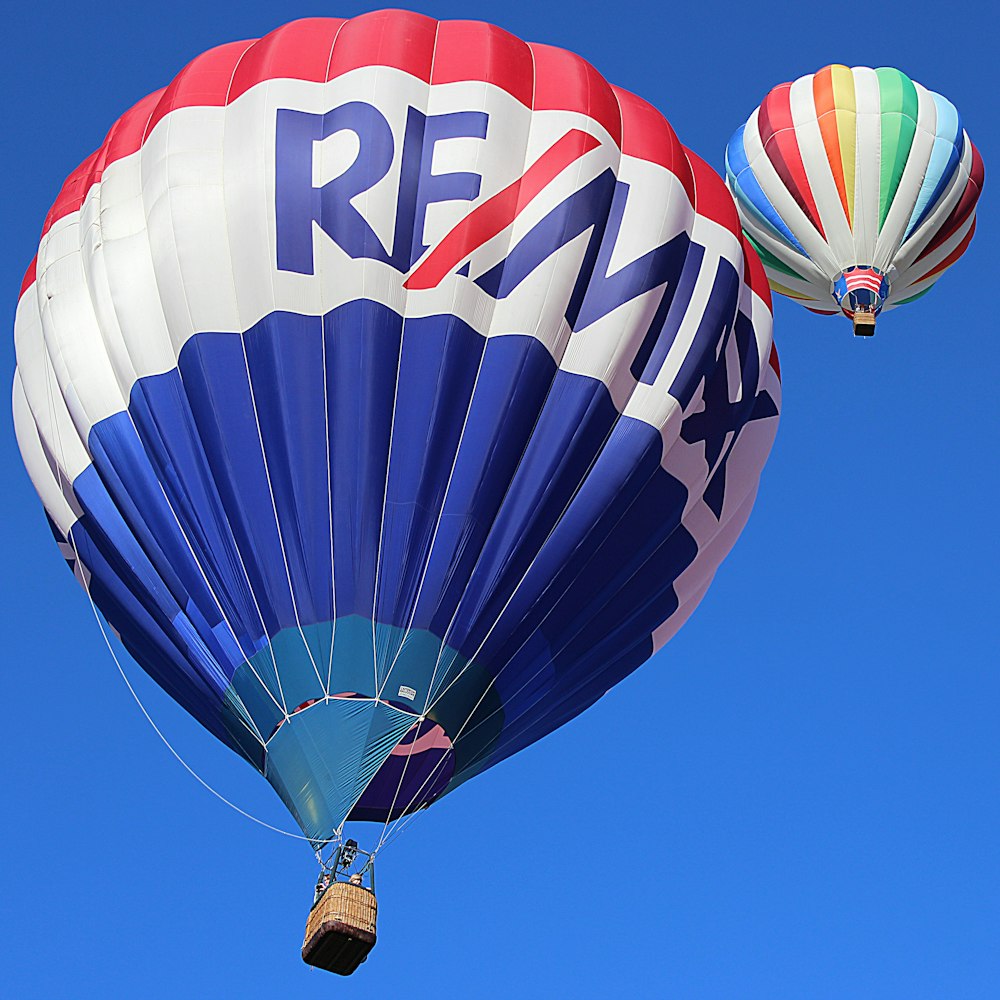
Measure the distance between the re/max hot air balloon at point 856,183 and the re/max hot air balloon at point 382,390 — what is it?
6586mm

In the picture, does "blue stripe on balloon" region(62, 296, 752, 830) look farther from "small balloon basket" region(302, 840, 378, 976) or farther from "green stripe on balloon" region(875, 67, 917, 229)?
"green stripe on balloon" region(875, 67, 917, 229)

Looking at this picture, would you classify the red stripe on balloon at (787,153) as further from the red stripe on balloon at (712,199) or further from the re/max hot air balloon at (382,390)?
the re/max hot air balloon at (382,390)

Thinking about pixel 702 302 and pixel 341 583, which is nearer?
pixel 341 583

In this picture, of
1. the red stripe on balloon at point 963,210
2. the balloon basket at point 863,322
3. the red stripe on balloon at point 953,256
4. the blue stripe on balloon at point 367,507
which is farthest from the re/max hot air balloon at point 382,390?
the red stripe on balloon at point 953,256

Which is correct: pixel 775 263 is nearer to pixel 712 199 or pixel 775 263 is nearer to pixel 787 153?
pixel 787 153

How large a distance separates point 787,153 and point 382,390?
8.54 m

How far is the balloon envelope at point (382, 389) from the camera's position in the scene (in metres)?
10.1

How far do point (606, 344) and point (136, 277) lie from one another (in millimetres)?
2523

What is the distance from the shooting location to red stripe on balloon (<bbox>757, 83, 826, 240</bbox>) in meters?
17.7

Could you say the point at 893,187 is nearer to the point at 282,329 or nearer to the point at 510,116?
the point at 510,116

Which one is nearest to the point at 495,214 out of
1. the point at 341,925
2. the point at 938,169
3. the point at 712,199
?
the point at 712,199

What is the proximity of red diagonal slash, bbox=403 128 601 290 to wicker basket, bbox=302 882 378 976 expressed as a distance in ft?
10.1

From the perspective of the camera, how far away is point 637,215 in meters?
10.8

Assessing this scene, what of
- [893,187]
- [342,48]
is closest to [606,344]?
[342,48]
